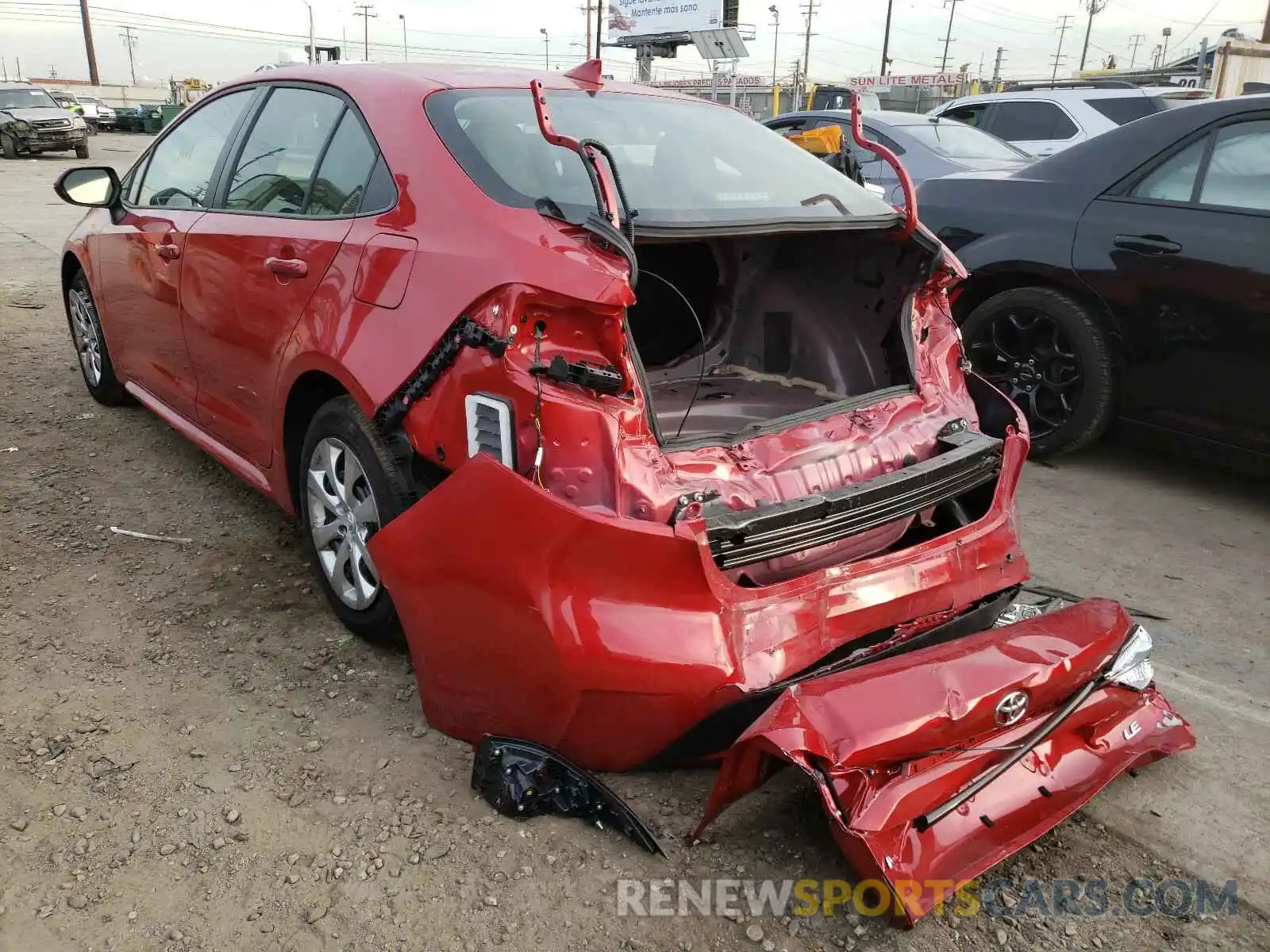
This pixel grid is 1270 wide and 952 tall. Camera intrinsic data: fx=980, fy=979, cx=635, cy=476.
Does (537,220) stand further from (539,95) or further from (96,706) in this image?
(96,706)

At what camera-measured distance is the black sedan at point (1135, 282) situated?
12.3 feet

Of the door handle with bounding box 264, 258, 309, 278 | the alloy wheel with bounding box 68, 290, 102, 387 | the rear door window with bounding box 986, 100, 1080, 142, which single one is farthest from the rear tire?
the rear door window with bounding box 986, 100, 1080, 142

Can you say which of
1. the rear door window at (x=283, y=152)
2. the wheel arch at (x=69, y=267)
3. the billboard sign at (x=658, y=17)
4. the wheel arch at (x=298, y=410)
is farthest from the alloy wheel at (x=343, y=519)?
the billboard sign at (x=658, y=17)

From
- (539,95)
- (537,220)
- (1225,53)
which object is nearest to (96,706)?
(537,220)

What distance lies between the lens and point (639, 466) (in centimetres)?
209

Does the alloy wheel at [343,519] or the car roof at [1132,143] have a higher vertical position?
the car roof at [1132,143]

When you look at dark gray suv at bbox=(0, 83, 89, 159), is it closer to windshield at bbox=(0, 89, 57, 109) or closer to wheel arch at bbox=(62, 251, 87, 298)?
windshield at bbox=(0, 89, 57, 109)

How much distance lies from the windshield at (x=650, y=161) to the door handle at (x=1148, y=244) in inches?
65.0

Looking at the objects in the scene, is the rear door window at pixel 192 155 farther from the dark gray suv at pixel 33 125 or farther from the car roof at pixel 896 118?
the dark gray suv at pixel 33 125

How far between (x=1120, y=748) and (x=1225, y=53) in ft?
35.9

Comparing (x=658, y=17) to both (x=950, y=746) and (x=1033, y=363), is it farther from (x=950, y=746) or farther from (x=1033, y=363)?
(x=950, y=746)

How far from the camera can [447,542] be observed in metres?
2.10

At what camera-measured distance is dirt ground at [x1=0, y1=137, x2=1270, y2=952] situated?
6.31 ft

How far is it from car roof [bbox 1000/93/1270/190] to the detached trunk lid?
108 inches
